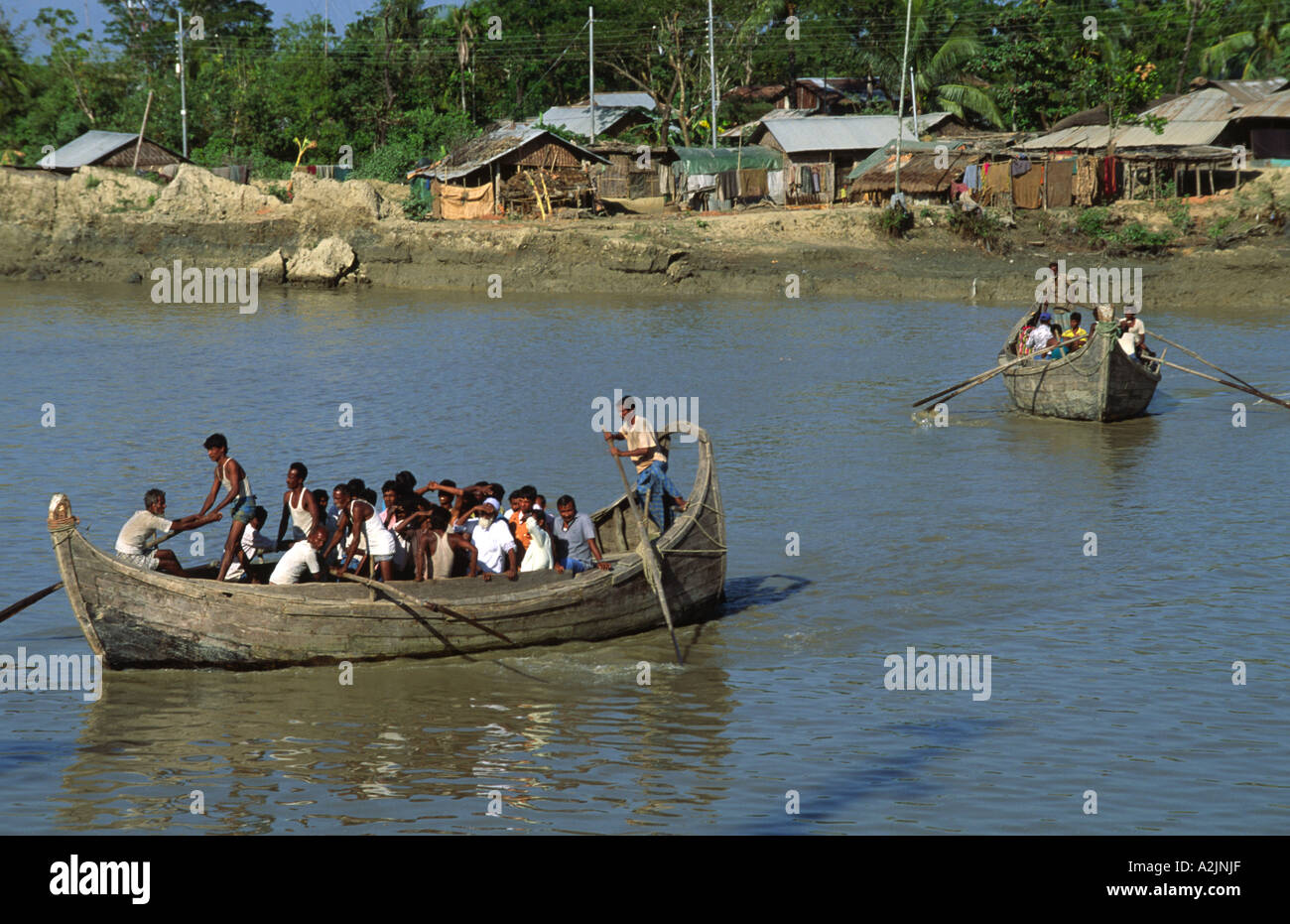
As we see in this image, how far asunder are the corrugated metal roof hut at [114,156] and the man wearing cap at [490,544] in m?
34.1

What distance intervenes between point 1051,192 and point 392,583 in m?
28.9

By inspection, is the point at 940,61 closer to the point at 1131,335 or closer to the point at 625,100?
the point at 625,100

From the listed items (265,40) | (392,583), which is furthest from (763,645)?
(265,40)

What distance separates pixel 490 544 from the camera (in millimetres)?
10852

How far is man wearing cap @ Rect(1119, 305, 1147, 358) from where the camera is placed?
19797 millimetres

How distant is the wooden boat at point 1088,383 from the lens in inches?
768

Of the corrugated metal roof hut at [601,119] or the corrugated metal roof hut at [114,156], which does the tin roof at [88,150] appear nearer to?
the corrugated metal roof hut at [114,156]

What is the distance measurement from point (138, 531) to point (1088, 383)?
14.1 meters

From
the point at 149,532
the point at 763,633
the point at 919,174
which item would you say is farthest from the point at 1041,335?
the point at 919,174

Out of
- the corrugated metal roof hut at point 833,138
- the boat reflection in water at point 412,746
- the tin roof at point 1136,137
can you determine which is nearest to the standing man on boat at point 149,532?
the boat reflection in water at point 412,746

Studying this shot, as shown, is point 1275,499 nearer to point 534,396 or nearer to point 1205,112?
point 534,396

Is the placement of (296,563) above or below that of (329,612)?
above

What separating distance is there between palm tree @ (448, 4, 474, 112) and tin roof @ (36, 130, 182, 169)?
33.0 feet
